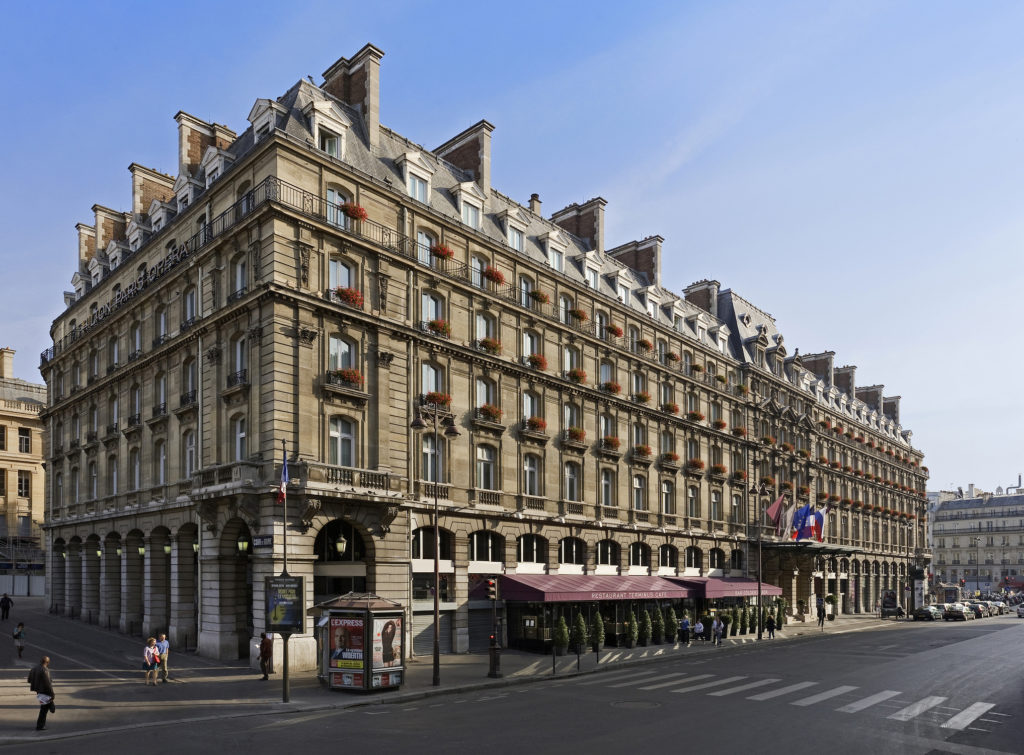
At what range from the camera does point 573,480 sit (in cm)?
4578

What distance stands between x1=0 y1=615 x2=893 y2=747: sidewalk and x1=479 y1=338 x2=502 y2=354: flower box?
45.3 feet

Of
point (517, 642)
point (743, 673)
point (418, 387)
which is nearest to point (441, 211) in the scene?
point (418, 387)

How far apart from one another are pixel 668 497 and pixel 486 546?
18384 millimetres

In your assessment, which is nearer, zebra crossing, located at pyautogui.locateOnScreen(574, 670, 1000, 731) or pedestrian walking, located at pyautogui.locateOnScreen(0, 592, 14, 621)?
zebra crossing, located at pyautogui.locateOnScreen(574, 670, 1000, 731)

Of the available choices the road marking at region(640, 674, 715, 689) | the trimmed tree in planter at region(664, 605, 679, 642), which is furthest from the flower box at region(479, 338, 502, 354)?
the trimmed tree in planter at region(664, 605, 679, 642)

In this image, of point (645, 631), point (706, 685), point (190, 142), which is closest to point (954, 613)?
point (645, 631)

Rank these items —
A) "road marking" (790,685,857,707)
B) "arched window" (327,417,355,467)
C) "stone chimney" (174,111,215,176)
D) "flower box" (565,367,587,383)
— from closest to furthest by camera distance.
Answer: "road marking" (790,685,857,707) < "arched window" (327,417,355,467) < "stone chimney" (174,111,215,176) < "flower box" (565,367,587,383)

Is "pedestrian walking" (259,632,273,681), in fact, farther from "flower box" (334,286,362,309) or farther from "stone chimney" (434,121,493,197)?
"stone chimney" (434,121,493,197)

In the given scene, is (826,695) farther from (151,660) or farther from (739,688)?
(151,660)

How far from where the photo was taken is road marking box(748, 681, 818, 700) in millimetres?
25605

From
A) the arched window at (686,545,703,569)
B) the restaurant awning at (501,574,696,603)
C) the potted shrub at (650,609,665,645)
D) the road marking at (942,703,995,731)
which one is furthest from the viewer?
the arched window at (686,545,703,569)

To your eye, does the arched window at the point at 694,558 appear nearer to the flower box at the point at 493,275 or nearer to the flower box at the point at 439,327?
the flower box at the point at 493,275

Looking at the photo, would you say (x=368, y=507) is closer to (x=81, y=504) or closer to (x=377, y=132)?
(x=377, y=132)

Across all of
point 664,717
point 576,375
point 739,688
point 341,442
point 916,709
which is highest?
point 576,375
